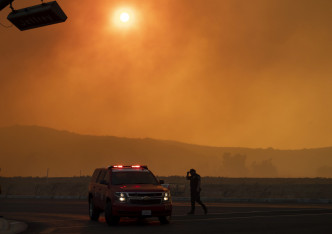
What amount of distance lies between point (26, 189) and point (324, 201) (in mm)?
41522

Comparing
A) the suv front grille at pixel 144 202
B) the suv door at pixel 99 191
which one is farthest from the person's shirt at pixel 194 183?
the suv front grille at pixel 144 202

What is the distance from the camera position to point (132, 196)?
1958 centimetres

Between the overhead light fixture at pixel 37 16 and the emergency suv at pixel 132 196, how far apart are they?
8.35m

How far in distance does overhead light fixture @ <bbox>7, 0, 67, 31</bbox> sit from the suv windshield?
926cm

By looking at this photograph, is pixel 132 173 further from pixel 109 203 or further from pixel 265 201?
pixel 265 201

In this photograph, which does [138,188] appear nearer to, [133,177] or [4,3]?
[133,177]

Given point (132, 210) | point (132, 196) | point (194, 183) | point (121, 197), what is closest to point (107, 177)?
point (121, 197)

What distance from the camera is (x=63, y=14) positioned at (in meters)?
12.3

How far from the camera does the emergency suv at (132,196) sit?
1948 centimetres

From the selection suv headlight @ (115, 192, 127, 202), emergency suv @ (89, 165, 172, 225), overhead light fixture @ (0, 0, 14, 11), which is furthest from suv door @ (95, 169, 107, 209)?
overhead light fixture @ (0, 0, 14, 11)

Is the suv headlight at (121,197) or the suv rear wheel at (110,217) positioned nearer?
the suv headlight at (121,197)

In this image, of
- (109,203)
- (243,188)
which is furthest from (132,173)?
(243,188)

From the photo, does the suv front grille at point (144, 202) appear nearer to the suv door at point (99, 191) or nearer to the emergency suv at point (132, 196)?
the emergency suv at point (132, 196)

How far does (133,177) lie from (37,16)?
33.8ft
